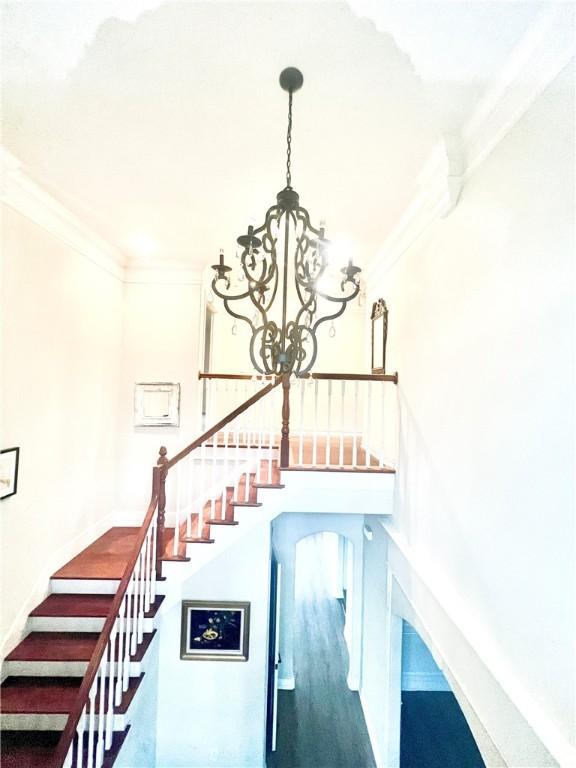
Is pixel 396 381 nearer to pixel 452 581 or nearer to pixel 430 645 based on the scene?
pixel 452 581

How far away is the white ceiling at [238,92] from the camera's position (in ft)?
4.25

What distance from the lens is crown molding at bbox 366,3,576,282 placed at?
117 centimetres

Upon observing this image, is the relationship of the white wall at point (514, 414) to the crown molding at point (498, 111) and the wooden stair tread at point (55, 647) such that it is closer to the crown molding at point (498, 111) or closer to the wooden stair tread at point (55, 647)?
the crown molding at point (498, 111)

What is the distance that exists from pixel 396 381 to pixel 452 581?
4.97 feet

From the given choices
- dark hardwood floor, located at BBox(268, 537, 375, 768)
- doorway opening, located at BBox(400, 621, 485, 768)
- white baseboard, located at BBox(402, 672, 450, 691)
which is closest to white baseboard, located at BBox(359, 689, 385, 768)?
dark hardwood floor, located at BBox(268, 537, 375, 768)

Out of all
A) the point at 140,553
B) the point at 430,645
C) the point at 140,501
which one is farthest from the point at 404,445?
the point at 140,501

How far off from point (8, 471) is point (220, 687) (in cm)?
274

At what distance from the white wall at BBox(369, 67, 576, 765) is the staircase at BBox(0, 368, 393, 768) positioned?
87 centimetres

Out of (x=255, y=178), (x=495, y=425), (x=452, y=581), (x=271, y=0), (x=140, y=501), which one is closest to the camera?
(x=271, y=0)

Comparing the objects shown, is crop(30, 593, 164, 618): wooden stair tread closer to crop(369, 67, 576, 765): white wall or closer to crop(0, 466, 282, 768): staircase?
crop(0, 466, 282, 768): staircase

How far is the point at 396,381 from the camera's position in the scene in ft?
9.77

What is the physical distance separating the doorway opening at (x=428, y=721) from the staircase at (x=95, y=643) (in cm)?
278

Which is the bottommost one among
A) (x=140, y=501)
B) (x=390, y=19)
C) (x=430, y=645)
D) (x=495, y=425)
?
(x=430, y=645)

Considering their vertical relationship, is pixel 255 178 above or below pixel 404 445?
above
